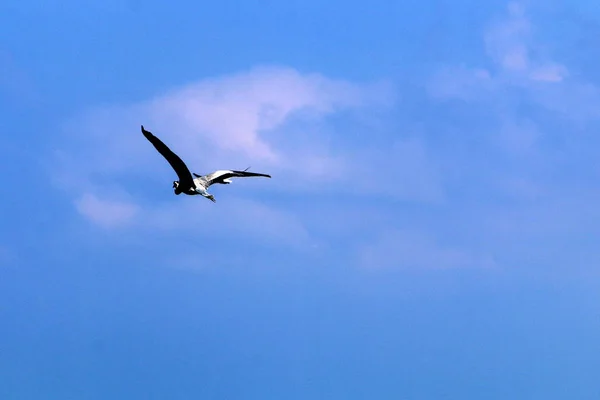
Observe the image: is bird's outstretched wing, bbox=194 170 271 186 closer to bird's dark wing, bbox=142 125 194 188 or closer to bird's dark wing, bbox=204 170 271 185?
bird's dark wing, bbox=204 170 271 185

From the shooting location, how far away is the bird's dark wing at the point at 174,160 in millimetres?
58019

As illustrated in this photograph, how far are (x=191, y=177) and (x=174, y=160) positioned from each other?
2.29 metres

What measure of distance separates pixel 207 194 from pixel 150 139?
7.74 m

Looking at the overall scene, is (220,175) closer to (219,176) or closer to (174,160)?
(219,176)

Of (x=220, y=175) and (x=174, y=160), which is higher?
(x=220, y=175)

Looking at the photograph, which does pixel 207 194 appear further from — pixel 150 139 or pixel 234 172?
pixel 150 139

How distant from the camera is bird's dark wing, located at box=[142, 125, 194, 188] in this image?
2284 inches

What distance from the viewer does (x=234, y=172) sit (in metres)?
64.6

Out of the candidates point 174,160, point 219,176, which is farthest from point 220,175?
point 174,160

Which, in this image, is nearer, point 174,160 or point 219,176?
point 174,160

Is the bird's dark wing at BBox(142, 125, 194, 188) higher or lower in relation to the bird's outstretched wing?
lower

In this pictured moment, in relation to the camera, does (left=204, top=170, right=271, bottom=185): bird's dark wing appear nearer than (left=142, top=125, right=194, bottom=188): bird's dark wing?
No

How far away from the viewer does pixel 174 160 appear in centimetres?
6078

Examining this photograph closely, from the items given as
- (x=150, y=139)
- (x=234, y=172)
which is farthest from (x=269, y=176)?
(x=150, y=139)
